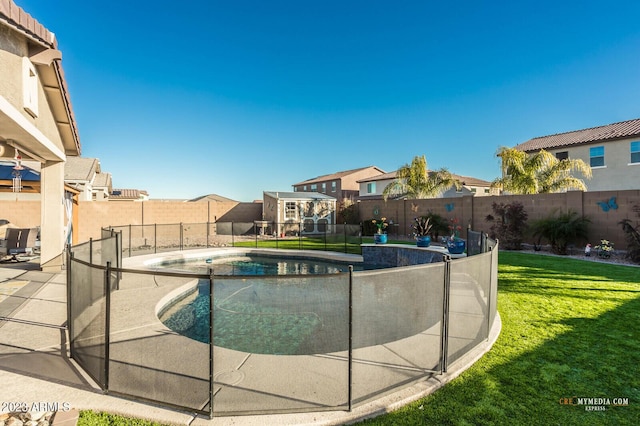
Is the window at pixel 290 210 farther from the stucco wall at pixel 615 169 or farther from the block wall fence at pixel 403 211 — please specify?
the stucco wall at pixel 615 169

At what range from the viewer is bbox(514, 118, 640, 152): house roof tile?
18792 mm

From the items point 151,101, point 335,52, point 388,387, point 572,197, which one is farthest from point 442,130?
point 388,387

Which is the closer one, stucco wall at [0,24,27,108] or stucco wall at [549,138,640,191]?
stucco wall at [0,24,27,108]

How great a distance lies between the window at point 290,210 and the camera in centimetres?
2525

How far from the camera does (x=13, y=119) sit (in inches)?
204

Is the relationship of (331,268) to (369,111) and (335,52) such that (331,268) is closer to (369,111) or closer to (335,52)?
(335,52)

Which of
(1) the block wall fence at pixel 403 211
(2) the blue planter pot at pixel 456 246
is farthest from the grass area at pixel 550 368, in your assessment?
(1) the block wall fence at pixel 403 211

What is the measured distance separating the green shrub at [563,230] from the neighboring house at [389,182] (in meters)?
17.0

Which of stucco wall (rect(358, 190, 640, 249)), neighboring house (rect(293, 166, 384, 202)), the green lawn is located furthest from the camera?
neighboring house (rect(293, 166, 384, 202))

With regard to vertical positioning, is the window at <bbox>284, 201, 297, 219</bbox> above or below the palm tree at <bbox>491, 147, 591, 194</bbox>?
below

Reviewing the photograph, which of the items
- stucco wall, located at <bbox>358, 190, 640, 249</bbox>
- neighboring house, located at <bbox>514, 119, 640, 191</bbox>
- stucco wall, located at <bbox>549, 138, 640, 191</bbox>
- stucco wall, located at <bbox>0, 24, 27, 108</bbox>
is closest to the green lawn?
stucco wall, located at <bbox>0, 24, 27, 108</bbox>

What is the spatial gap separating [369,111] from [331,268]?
18.3 m

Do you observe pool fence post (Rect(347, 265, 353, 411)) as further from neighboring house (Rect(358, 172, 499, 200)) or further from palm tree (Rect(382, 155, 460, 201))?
neighboring house (Rect(358, 172, 499, 200))

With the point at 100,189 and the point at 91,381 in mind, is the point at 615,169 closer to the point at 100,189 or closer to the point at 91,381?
the point at 91,381
